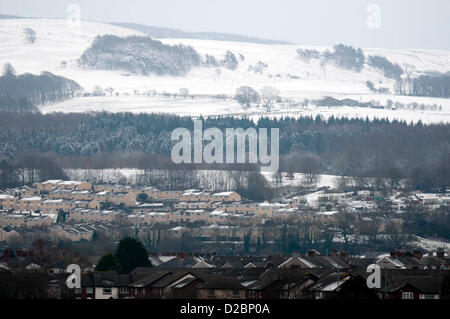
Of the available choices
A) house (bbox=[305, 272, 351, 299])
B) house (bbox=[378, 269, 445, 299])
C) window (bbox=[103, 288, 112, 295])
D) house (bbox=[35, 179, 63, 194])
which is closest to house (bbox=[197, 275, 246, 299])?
house (bbox=[305, 272, 351, 299])

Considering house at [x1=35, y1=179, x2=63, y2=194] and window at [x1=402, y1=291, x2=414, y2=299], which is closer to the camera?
window at [x1=402, y1=291, x2=414, y2=299]

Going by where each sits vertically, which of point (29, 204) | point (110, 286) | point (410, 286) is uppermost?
point (410, 286)

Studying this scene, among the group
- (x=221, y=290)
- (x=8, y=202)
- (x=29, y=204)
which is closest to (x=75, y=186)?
(x=29, y=204)

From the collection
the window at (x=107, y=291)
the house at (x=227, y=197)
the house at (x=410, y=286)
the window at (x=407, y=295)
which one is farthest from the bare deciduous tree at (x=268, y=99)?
the window at (x=407, y=295)

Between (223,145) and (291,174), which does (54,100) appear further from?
(291,174)

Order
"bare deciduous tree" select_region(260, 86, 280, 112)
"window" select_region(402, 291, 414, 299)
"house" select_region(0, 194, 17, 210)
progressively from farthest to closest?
"bare deciduous tree" select_region(260, 86, 280, 112)
"house" select_region(0, 194, 17, 210)
"window" select_region(402, 291, 414, 299)

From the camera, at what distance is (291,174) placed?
426ft

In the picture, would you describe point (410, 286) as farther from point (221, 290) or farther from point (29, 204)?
point (29, 204)

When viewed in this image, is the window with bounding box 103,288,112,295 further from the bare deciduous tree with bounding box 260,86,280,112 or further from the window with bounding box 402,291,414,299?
the bare deciduous tree with bounding box 260,86,280,112

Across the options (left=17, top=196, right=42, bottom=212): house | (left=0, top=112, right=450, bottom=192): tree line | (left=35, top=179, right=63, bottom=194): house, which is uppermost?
(left=0, top=112, right=450, bottom=192): tree line
